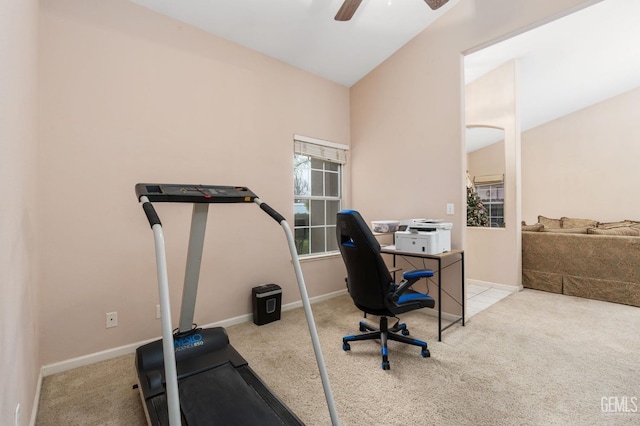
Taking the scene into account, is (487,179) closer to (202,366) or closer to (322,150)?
(322,150)

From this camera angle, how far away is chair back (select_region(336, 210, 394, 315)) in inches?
83.2

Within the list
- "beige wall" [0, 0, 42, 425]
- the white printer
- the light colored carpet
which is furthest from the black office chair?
"beige wall" [0, 0, 42, 425]

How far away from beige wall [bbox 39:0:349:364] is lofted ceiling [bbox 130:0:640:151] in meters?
0.25

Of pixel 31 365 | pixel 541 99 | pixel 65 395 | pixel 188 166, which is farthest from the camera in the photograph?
pixel 541 99

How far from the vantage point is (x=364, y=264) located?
86.1 inches

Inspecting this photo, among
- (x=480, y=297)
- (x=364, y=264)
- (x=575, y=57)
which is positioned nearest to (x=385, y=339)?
(x=364, y=264)

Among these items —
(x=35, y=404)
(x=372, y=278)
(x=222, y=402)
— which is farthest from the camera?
(x=372, y=278)

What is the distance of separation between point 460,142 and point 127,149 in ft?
10.4

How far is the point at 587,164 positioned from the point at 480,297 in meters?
4.93

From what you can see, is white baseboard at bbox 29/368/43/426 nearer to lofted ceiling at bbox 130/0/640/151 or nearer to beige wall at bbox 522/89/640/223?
lofted ceiling at bbox 130/0/640/151

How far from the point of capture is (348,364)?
2.23 meters

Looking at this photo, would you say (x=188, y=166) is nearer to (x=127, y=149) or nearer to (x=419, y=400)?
(x=127, y=149)

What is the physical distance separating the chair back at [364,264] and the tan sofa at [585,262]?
3293mm

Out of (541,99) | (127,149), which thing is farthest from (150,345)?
(541,99)
